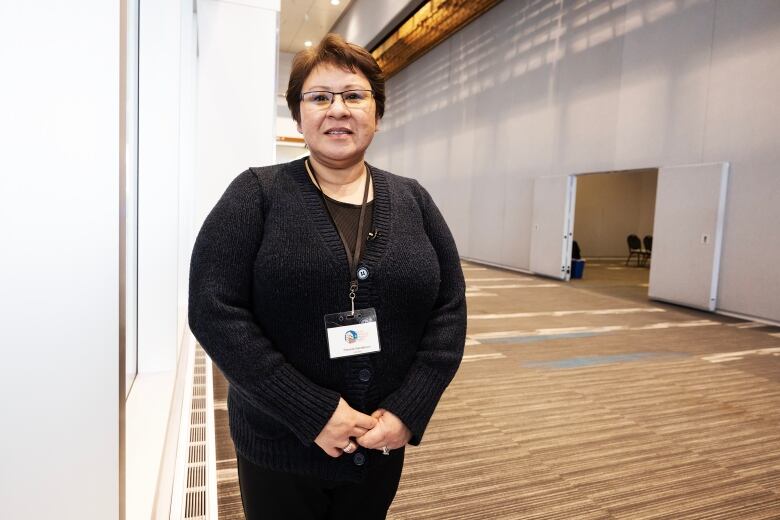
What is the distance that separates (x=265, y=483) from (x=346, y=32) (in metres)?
16.1

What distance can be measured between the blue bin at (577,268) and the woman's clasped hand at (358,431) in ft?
31.6

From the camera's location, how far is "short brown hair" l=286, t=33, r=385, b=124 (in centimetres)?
121

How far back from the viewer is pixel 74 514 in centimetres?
88

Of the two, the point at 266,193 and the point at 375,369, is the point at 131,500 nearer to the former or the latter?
the point at 375,369

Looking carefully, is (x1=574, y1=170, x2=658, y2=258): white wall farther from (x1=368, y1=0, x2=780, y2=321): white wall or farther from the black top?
the black top

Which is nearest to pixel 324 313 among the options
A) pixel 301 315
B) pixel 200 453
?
pixel 301 315

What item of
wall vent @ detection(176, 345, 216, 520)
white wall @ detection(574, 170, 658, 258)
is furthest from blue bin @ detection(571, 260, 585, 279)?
wall vent @ detection(176, 345, 216, 520)

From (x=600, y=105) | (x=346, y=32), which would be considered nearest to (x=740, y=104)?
(x=600, y=105)

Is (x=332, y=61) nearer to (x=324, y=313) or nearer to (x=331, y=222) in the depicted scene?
(x=331, y=222)

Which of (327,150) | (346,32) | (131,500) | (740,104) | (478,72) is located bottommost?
(131,500)

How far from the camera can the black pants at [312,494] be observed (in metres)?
1.21

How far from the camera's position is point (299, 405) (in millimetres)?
1087

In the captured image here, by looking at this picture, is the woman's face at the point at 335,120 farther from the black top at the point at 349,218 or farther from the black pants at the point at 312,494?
the black pants at the point at 312,494

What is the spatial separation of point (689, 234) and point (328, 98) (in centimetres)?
711
